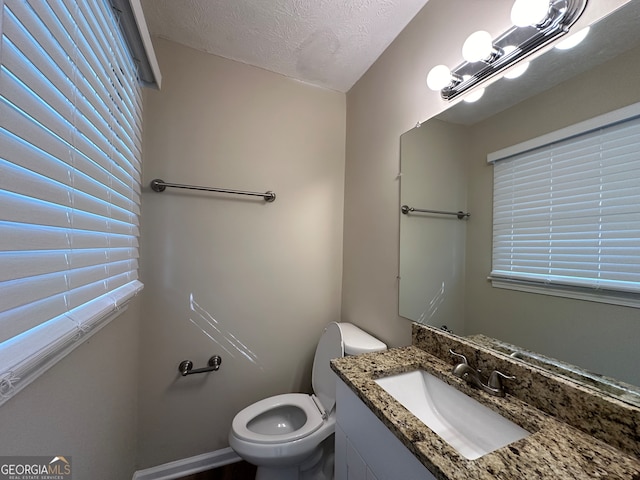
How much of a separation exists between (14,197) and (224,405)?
1.52 metres

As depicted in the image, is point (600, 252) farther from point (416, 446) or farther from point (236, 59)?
point (236, 59)

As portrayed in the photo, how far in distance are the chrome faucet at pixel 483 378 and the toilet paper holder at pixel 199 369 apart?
1255mm

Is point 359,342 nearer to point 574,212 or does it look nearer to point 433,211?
point 433,211

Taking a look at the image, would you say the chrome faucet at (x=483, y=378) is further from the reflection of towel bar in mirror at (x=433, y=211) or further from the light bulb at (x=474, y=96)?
the light bulb at (x=474, y=96)

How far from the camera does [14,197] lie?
0.43 metres

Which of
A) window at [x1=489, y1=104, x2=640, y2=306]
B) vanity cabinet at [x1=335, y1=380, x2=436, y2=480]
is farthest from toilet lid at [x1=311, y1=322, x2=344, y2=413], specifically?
window at [x1=489, y1=104, x2=640, y2=306]

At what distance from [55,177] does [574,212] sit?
4.38 ft

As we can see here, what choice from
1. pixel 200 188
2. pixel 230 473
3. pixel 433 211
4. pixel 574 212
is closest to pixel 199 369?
pixel 230 473

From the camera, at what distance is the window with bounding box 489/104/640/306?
0.58 meters

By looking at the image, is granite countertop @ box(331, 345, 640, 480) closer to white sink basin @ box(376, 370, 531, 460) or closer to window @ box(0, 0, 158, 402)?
white sink basin @ box(376, 370, 531, 460)

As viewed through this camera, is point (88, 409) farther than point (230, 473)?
No

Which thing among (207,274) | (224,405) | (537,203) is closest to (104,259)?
(207,274)

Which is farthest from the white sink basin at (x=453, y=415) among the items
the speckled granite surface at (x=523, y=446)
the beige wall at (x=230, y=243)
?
the beige wall at (x=230, y=243)

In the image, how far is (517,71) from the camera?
0.80 metres
